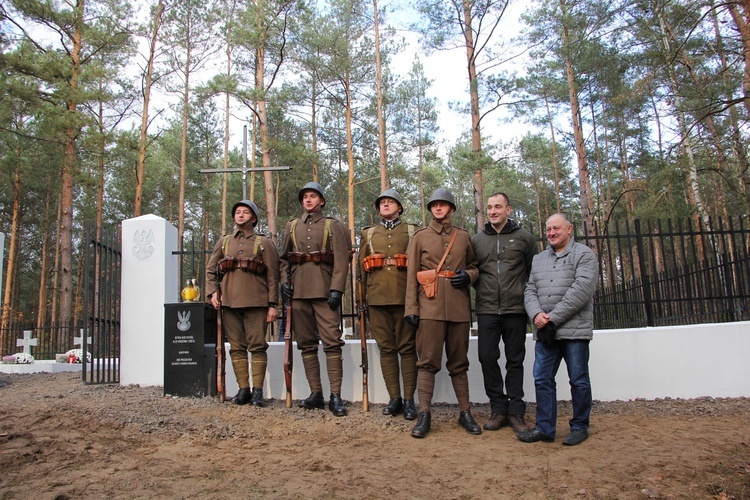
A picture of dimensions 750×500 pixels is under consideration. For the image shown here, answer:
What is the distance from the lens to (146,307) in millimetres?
6648

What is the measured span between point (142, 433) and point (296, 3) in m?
14.5

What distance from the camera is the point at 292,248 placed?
215 inches

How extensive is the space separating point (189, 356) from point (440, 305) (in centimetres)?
291

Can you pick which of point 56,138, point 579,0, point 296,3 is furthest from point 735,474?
point 56,138

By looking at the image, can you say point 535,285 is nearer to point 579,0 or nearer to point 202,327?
point 202,327

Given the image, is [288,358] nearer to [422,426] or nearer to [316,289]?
[316,289]

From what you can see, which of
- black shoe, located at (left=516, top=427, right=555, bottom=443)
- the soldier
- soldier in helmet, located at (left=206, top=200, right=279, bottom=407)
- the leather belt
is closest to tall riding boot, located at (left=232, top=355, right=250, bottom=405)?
soldier in helmet, located at (left=206, top=200, right=279, bottom=407)

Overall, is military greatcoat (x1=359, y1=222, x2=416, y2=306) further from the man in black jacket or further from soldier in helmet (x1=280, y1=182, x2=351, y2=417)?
the man in black jacket

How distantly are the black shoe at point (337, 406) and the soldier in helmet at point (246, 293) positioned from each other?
757mm

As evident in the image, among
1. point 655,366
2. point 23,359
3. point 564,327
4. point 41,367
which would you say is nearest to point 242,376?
point 564,327

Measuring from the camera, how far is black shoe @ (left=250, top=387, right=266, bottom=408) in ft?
17.6

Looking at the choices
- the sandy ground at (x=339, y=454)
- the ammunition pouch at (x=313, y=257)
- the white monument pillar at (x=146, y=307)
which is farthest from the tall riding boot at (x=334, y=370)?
the white monument pillar at (x=146, y=307)

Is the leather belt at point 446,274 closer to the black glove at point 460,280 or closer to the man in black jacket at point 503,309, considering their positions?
the black glove at point 460,280

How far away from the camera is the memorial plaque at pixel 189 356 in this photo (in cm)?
576
